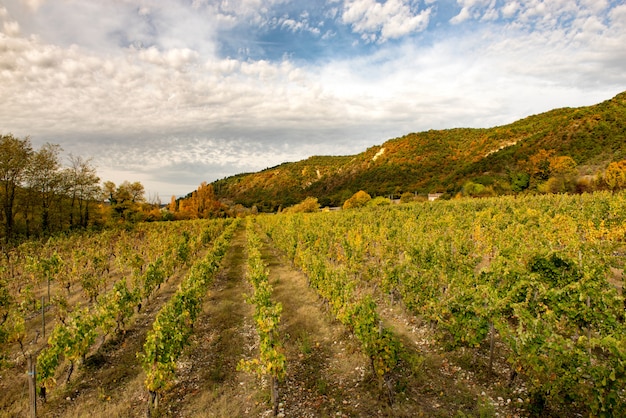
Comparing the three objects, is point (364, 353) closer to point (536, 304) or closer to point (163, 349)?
point (536, 304)

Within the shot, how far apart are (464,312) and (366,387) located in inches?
106

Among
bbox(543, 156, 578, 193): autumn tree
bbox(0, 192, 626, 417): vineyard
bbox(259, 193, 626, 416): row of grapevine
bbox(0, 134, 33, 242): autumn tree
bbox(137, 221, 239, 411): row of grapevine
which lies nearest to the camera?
bbox(259, 193, 626, 416): row of grapevine

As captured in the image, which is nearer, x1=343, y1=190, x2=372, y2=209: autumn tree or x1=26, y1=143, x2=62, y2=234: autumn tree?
x1=26, y1=143, x2=62, y2=234: autumn tree

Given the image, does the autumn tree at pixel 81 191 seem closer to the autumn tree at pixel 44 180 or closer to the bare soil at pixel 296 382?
the autumn tree at pixel 44 180

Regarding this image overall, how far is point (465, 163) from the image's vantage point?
88.1 metres

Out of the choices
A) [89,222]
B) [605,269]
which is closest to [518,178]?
[605,269]

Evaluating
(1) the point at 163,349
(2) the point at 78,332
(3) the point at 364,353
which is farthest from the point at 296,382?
(2) the point at 78,332

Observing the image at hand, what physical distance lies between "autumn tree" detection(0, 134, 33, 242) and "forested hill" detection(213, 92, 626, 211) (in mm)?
61571

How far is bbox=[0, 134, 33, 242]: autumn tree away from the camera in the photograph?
28328 millimetres

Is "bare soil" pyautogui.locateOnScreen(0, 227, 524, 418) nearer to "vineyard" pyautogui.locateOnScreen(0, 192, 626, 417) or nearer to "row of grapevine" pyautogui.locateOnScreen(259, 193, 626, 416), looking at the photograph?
"vineyard" pyautogui.locateOnScreen(0, 192, 626, 417)

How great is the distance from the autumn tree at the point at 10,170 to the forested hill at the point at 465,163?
61.6m

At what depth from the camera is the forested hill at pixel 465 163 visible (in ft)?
171

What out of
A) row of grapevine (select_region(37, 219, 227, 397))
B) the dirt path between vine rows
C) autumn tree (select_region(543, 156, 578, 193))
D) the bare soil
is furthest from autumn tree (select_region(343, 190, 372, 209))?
the dirt path between vine rows

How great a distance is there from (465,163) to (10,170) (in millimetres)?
93908
